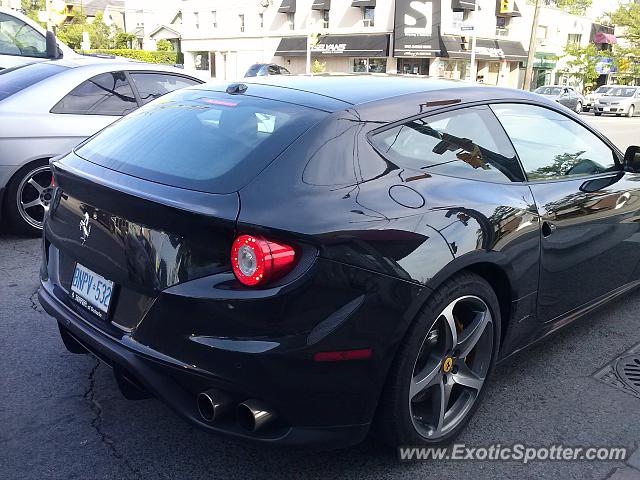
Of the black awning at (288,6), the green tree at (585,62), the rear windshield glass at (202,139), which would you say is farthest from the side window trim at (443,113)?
the green tree at (585,62)

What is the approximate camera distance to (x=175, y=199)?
2.23m

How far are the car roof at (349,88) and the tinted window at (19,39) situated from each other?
7.23m

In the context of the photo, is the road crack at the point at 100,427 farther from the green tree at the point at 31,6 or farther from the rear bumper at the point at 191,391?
the green tree at the point at 31,6

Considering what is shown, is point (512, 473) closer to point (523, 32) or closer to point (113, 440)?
point (113, 440)

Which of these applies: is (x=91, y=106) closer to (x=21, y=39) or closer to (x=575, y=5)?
(x=21, y=39)

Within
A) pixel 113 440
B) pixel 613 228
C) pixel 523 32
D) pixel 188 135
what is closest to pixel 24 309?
pixel 113 440

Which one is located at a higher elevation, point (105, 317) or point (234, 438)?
point (105, 317)

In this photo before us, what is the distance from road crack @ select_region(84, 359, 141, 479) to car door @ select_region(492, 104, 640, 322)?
6.70ft

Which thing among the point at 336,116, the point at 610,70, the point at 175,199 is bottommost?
the point at 610,70

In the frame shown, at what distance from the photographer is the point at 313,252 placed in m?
2.09

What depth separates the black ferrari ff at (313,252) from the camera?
2092 mm

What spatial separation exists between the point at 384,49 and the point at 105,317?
42.3 meters

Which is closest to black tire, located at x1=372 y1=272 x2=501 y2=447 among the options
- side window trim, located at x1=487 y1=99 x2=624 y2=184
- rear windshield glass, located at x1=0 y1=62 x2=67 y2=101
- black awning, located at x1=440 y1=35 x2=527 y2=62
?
side window trim, located at x1=487 y1=99 x2=624 y2=184

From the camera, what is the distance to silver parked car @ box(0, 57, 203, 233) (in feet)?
17.0
